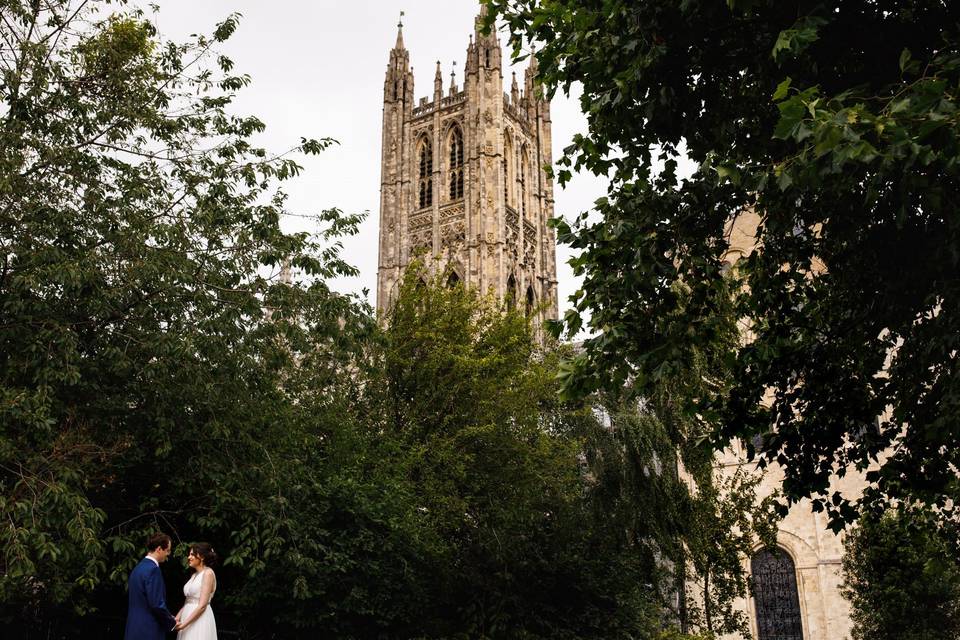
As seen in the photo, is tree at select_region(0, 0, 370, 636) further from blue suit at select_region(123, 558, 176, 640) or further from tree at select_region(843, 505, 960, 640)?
tree at select_region(843, 505, 960, 640)

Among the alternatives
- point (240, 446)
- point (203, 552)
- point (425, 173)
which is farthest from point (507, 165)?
point (203, 552)

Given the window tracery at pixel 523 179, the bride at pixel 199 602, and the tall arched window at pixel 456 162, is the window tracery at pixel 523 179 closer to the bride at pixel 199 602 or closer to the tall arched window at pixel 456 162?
the tall arched window at pixel 456 162

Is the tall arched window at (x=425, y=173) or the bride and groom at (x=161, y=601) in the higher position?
the tall arched window at (x=425, y=173)

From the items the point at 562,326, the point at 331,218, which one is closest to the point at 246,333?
the point at 331,218

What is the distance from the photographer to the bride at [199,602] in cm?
Answer: 783

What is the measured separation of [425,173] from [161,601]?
185 feet

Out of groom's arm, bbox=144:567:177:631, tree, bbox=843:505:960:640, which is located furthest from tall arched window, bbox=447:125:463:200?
groom's arm, bbox=144:567:177:631

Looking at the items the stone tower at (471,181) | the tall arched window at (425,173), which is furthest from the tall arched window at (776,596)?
the tall arched window at (425,173)

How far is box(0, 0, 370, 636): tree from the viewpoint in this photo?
34.2 ft

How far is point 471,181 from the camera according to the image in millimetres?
58844

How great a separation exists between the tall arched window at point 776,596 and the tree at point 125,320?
54.5 feet

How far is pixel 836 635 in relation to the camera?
24297 millimetres

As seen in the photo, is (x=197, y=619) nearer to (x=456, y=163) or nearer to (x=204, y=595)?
(x=204, y=595)

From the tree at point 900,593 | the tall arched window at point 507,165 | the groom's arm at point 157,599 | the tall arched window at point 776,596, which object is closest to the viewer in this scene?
the groom's arm at point 157,599
